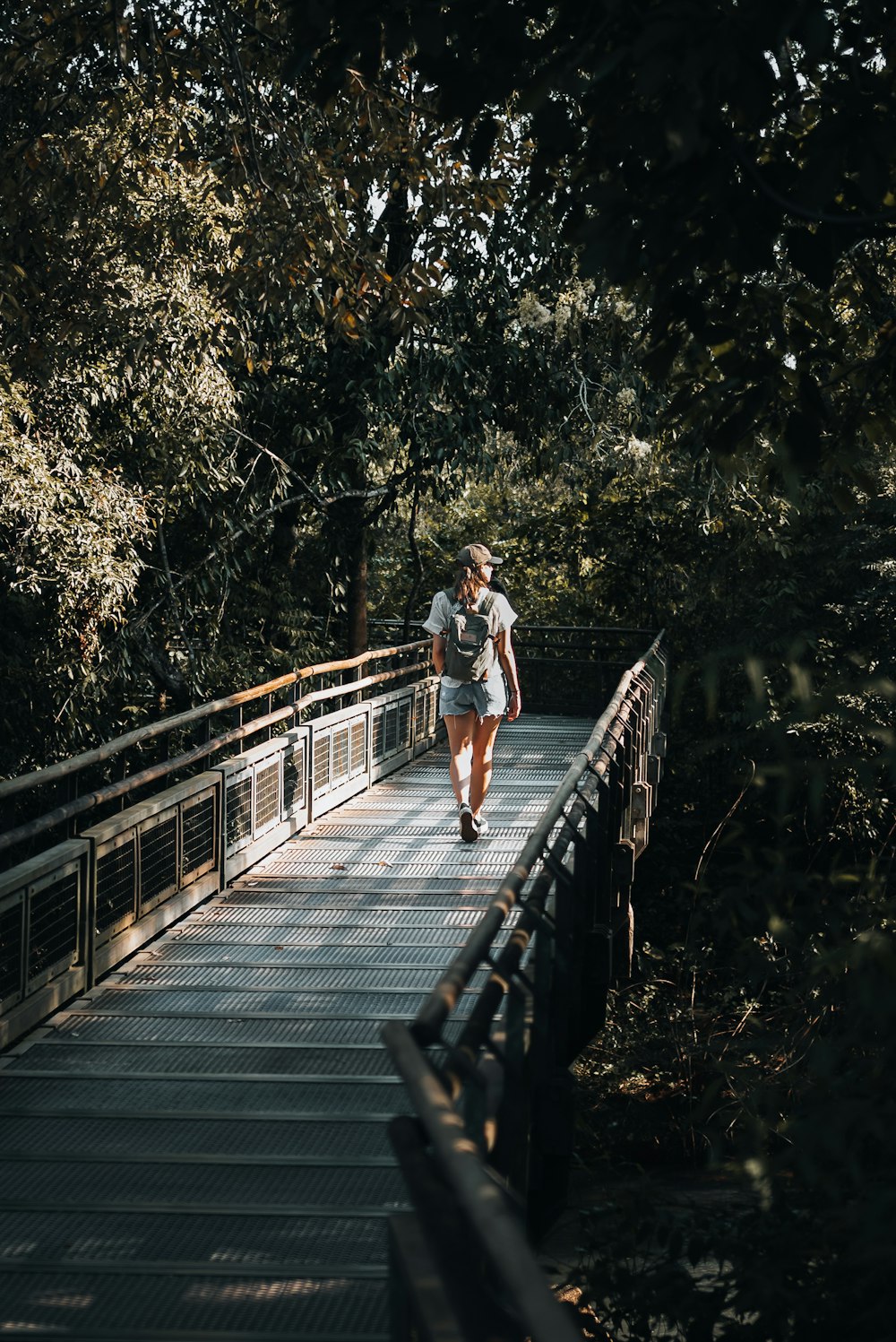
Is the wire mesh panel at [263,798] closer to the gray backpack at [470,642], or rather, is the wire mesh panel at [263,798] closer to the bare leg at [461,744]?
the bare leg at [461,744]

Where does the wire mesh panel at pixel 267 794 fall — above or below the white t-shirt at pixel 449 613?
below

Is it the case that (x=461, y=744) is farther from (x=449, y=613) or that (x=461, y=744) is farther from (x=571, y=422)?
(x=571, y=422)

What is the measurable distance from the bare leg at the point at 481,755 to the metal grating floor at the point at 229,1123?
2.82 ft

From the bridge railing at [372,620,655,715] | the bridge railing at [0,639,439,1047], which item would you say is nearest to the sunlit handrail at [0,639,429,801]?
the bridge railing at [0,639,439,1047]

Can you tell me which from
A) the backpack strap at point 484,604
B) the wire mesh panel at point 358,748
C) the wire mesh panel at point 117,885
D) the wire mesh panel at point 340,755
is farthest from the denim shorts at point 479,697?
the wire mesh panel at point 358,748

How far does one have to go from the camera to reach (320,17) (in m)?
4.59

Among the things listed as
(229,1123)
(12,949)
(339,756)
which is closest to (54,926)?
(12,949)

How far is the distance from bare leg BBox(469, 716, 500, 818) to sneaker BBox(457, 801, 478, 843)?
0.10 metres

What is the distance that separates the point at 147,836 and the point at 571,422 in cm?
1368

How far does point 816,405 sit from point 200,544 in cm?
1507

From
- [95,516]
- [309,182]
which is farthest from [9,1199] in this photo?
[95,516]

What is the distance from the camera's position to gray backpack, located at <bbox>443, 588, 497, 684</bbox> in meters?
9.98

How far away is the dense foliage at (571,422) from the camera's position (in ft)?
13.8

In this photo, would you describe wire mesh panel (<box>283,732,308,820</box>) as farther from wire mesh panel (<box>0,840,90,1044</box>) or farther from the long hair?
wire mesh panel (<box>0,840,90,1044</box>)
